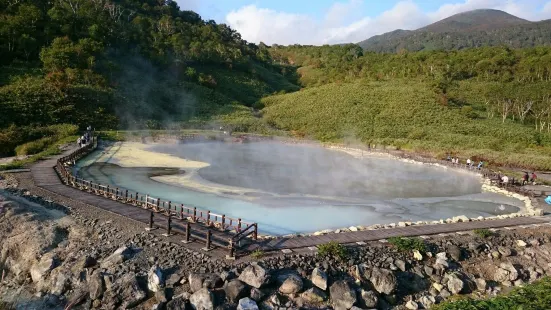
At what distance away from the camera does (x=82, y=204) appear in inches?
727

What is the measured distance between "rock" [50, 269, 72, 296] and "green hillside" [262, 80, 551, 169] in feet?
118

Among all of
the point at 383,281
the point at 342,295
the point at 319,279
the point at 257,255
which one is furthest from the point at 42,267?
the point at 383,281

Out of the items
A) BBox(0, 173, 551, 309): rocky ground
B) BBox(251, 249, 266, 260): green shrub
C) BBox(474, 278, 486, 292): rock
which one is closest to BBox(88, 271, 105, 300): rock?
BBox(0, 173, 551, 309): rocky ground

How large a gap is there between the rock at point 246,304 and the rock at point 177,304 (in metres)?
1.54

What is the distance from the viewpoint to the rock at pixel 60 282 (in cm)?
1276

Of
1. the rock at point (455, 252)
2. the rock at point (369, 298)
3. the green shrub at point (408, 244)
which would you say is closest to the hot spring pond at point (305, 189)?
the green shrub at point (408, 244)

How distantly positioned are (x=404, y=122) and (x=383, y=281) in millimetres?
45997

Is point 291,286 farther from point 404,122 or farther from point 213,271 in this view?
point 404,122

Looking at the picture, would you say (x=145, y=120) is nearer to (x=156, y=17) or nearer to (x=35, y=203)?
(x=35, y=203)

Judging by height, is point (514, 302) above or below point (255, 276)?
above

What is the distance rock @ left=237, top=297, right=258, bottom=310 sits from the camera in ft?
37.7

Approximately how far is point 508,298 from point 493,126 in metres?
47.2

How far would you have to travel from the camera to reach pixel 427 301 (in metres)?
12.9

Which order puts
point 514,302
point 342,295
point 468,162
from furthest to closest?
1. point 468,162
2. point 342,295
3. point 514,302
